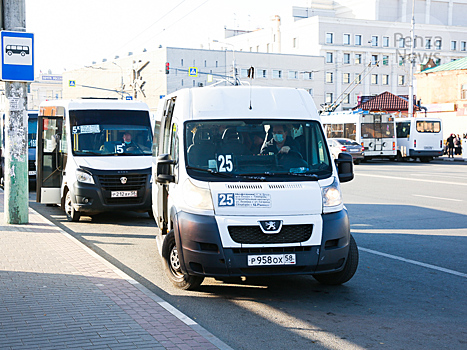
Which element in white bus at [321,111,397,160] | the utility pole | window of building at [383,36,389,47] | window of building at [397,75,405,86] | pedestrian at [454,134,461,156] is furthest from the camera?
window of building at [397,75,405,86]

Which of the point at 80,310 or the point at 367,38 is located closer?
the point at 80,310

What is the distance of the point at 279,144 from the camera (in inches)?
278

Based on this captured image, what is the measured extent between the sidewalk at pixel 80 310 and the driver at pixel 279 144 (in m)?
2.03

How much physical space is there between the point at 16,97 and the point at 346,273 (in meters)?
6.82

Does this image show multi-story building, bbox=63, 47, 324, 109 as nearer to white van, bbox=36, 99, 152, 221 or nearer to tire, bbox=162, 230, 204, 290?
white van, bbox=36, 99, 152, 221

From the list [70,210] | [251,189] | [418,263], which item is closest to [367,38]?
[70,210]

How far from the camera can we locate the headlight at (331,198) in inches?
258

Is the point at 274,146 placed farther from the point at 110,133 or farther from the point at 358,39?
the point at 358,39

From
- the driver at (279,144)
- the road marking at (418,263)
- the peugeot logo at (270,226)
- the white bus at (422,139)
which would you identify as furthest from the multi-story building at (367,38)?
the peugeot logo at (270,226)

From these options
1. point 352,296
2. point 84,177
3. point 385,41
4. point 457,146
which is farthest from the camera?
point 385,41

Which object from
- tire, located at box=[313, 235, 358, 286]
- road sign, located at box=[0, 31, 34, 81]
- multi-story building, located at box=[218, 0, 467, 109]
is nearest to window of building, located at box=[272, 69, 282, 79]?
multi-story building, located at box=[218, 0, 467, 109]

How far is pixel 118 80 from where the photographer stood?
88.3 meters

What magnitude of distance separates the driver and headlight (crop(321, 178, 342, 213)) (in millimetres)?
645

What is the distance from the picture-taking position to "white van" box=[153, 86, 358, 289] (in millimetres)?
6320
